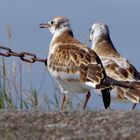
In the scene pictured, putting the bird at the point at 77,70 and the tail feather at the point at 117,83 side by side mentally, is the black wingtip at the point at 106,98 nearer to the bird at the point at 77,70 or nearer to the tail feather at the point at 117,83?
the bird at the point at 77,70

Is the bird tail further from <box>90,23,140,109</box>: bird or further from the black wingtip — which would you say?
the black wingtip

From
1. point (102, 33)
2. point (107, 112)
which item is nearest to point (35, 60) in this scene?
point (107, 112)

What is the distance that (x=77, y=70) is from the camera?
966cm

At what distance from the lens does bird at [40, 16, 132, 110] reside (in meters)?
9.43

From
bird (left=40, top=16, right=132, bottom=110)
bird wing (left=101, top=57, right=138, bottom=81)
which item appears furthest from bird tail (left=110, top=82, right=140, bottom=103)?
bird (left=40, top=16, right=132, bottom=110)

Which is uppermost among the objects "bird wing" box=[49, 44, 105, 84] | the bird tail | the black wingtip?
"bird wing" box=[49, 44, 105, 84]

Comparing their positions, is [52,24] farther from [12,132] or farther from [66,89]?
[12,132]

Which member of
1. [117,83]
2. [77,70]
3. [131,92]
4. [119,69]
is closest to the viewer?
[77,70]

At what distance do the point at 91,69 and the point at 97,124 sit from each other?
3.28 metres

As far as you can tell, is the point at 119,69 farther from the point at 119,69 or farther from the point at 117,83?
the point at 117,83

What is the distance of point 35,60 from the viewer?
8.91 metres

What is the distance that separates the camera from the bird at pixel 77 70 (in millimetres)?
9430

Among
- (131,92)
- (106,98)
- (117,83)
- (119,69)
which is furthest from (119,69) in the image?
(106,98)

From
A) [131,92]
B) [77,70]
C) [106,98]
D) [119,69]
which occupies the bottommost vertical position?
[106,98]
